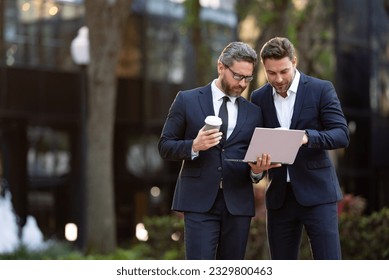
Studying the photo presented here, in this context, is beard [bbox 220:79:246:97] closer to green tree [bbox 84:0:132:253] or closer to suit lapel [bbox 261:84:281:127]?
suit lapel [bbox 261:84:281:127]

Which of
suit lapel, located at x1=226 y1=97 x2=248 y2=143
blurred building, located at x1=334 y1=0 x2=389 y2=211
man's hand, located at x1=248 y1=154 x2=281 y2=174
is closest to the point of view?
man's hand, located at x1=248 y1=154 x2=281 y2=174

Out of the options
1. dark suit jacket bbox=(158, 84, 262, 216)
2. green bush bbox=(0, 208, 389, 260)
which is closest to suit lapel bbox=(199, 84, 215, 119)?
dark suit jacket bbox=(158, 84, 262, 216)

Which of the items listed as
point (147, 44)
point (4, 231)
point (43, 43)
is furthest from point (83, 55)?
point (147, 44)

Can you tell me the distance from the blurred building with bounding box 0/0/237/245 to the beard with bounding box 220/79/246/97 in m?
15.8

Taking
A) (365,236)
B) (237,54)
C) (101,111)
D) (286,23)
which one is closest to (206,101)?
(237,54)

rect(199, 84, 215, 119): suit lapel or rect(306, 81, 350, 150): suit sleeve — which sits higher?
rect(199, 84, 215, 119): suit lapel

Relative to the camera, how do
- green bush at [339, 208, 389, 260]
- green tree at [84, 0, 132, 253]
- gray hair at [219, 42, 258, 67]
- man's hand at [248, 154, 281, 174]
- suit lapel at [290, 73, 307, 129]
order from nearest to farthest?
man's hand at [248, 154, 281, 174]
gray hair at [219, 42, 258, 67]
suit lapel at [290, 73, 307, 129]
green bush at [339, 208, 389, 260]
green tree at [84, 0, 132, 253]

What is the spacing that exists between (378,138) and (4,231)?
19165mm

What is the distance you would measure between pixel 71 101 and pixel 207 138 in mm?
18366

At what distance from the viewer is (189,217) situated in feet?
20.4

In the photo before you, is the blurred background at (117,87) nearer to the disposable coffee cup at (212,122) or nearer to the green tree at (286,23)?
the green tree at (286,23)

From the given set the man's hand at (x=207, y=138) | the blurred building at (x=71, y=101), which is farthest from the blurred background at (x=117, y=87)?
the man's hand at (x=207, y=138)

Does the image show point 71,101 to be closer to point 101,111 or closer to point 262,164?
point 101,111

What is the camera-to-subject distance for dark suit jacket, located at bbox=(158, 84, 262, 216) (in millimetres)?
6176
